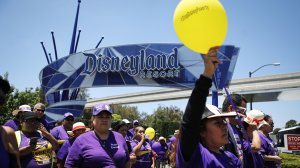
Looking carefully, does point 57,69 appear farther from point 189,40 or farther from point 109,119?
point 189,40

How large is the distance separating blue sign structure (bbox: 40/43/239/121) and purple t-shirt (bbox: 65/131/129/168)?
1355 centimetres

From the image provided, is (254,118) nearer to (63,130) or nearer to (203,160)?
(203,160)

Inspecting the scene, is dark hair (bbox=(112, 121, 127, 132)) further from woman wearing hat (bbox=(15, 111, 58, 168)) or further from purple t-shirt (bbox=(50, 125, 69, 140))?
woman wearing hat (bbox=(15, 111, 58, 168))

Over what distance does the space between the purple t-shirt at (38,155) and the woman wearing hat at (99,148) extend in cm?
86

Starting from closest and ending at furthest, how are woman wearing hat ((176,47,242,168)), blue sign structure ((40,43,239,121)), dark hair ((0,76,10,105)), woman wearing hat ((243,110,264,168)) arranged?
woman wearing hat ((176,47,242,168)), dark hair ((0,76,10,105)), woman wearing hat ((243,110,264,168)), blue sign structure ((40,43,239,121))

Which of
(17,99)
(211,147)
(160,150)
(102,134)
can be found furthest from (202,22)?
(17,99)

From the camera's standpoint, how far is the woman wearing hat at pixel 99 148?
149 inches

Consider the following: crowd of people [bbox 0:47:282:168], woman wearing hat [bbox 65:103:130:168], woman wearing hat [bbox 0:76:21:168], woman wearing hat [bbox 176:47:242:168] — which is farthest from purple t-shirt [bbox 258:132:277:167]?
woman wearing hat [bbox 0:76:21:168]

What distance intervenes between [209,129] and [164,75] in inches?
727

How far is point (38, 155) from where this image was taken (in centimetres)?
459

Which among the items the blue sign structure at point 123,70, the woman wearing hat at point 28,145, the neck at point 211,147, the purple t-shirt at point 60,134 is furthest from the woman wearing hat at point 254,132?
the blue sign structure at point 123,70

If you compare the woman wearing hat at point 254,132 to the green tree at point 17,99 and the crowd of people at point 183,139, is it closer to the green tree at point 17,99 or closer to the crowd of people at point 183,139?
the crowd of people at point 183,139

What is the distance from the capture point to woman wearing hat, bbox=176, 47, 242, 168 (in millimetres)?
2104

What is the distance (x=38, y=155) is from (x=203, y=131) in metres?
2.99
